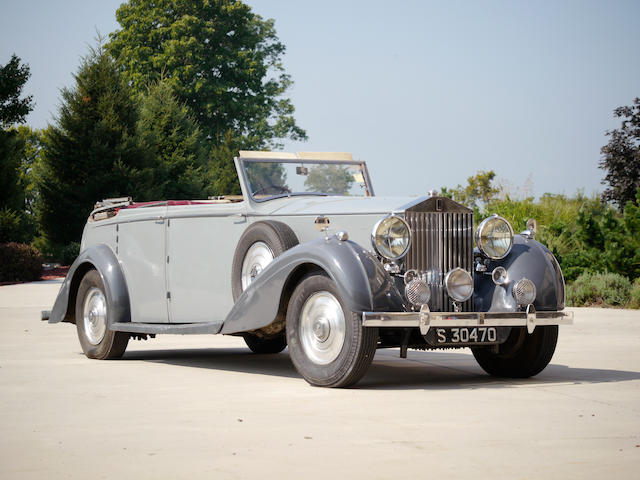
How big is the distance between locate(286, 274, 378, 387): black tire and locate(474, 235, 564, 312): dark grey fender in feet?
3.98

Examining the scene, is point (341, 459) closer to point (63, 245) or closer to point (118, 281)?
point (118, 281)

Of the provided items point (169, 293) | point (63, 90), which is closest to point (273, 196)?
point (169, 293)

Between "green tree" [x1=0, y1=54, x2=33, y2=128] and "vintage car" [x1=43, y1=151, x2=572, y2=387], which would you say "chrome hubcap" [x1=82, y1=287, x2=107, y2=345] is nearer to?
"vintage car" [x1=43, y1=151, x2=572, y2=387]

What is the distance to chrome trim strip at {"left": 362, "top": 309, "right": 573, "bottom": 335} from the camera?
21.9 ft

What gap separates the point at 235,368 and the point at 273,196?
1.62 metres

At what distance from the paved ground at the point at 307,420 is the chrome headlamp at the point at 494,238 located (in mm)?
1059

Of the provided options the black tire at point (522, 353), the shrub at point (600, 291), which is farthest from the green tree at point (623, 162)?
the black tire at point (522, 353)

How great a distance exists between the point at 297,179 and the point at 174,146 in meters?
29.3

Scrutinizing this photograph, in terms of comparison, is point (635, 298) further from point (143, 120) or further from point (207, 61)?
point (207, 61)

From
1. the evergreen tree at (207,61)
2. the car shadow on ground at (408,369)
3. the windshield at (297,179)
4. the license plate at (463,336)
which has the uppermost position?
the evergreen tree at (207,61)

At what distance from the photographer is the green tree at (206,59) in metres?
50.0

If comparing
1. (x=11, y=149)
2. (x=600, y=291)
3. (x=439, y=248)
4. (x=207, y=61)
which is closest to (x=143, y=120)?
(x=11, y=149)


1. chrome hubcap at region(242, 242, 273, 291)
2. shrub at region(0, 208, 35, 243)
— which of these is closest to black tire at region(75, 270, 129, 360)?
chrome hubcap at region(242, 242, 273, 291)

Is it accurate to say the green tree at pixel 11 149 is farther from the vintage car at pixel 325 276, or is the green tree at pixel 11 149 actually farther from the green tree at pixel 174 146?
the vintage car at pixel 325 276
